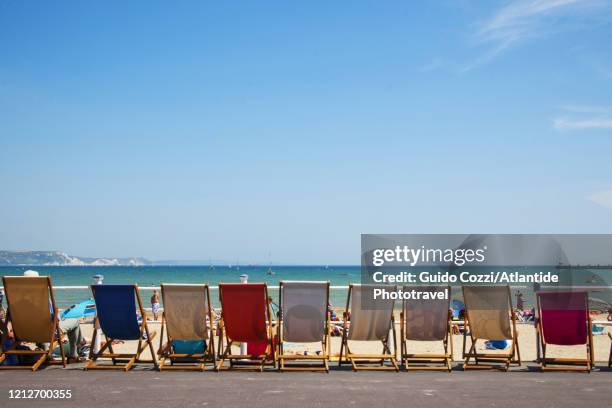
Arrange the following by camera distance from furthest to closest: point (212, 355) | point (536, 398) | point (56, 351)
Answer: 1. point (56, 351)
2. point (212, 355)
3. point (536, 398)

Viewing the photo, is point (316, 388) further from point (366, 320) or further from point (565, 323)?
point (565, 323)

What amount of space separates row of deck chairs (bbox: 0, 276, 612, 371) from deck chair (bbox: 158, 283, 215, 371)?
0.04 feet

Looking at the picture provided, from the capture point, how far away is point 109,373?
281 inches

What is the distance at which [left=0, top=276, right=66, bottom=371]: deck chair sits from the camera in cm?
733

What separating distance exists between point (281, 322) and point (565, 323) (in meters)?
3.39

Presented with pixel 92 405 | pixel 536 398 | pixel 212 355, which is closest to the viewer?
pixel 92 405

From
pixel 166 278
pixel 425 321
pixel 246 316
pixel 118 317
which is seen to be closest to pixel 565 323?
pixel 425 321

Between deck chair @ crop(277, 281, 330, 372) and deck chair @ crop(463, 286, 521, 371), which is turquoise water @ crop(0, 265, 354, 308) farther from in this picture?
deck chair @ crop(463, 286, 521, 371)

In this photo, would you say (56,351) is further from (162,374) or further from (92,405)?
(92,405)

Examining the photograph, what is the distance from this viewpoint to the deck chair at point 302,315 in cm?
746

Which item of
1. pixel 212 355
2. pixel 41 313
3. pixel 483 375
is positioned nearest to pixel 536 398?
pixel 483 375

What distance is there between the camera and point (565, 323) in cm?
760

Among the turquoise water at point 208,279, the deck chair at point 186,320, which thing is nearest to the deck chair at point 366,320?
the deck chair at point 186,320

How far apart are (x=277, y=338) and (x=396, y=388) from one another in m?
1.75
